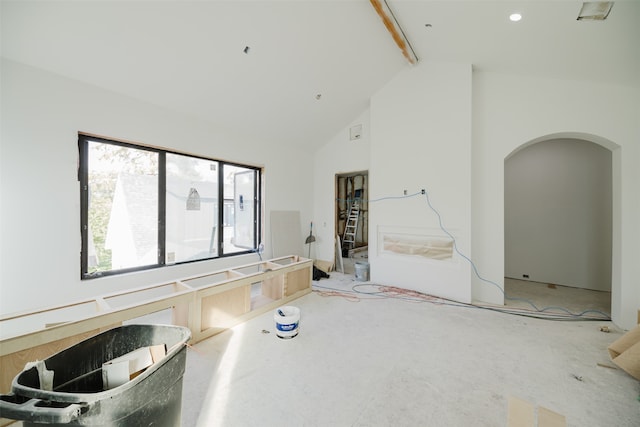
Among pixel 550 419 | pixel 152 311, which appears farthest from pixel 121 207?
pixel 550 419

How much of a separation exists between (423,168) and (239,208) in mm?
3472

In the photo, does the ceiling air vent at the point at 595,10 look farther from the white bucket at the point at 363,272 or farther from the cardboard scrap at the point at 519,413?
the white bucket at the point at 363,272

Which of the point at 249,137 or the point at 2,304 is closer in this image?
the point at 2,304

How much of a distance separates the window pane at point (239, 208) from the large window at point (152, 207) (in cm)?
2

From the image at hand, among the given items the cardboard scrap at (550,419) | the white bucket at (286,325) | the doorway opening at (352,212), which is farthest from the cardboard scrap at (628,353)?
the doorway opening at (352,212)

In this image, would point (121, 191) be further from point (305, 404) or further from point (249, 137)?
point (305, 404)

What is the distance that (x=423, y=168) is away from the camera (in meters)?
3.98

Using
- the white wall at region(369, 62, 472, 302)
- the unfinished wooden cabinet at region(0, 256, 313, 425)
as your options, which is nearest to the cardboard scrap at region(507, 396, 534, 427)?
the white wall at region(369, 62, 472, 302)

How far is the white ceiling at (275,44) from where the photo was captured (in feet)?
7.26

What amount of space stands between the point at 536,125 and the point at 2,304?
648 centimetres

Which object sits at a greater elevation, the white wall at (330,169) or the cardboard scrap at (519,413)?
the white wall at (330,169)

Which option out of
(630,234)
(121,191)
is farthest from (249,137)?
(630,234)

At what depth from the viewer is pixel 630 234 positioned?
276 centimetres

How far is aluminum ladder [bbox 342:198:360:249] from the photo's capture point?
7.35 meters
